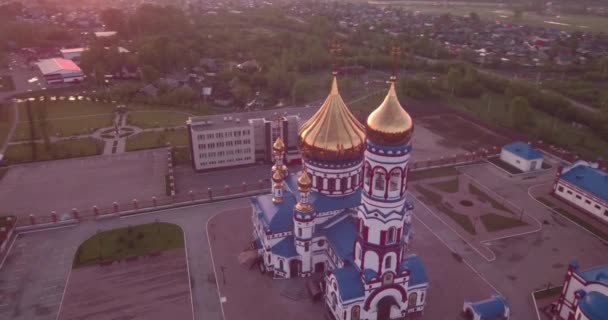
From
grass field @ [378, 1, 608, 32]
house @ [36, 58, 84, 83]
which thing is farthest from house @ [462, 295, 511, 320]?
grass field @ [378, 1, 608, 32]

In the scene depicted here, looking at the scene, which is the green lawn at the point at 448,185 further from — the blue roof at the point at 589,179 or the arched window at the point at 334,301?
the arched window at the point at 334,301

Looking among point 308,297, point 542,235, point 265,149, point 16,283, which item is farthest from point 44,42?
point 542,235

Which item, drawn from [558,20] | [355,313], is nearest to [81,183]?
[355,313]

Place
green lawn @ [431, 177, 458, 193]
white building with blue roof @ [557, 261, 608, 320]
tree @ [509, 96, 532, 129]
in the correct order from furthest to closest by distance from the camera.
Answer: tree @ [509, 96, 532, 129] < green lawn @ [431, 177, 458, 193] < white building with blue roof @ [557, 261, 608, 320]

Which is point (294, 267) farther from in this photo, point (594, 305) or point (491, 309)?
point (594, 305)

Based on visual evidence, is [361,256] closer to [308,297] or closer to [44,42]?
[308,297]

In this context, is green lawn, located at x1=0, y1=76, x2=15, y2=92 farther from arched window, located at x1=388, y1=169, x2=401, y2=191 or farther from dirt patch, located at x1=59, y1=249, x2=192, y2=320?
arched window, located at x1=388, y1=169, x2=401, y2=191

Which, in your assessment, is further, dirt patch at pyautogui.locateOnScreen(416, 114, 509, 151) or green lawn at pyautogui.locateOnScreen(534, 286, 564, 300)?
dirt patch at pyautogui.locateOnScreen(416, 114, 509, 151)
